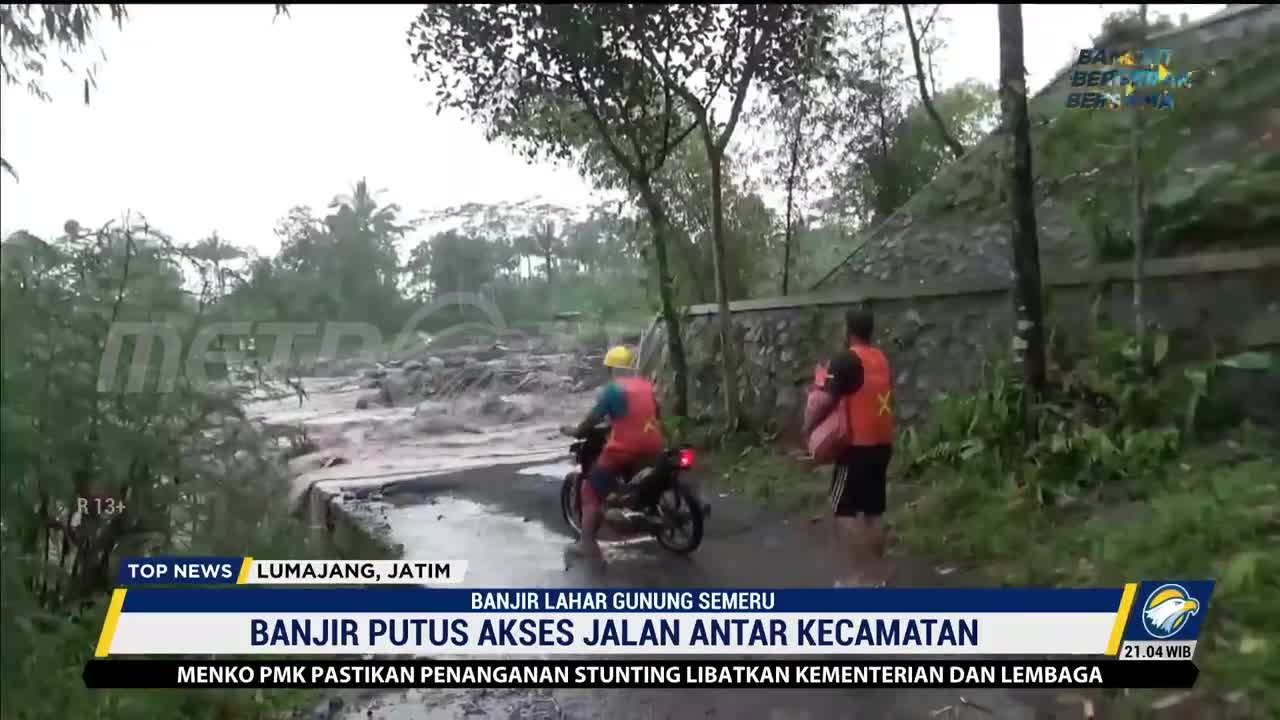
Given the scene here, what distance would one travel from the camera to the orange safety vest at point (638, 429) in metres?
5.03

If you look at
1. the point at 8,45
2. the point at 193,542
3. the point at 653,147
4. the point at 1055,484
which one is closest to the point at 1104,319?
the point at 1055,484

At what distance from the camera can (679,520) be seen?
5.27m

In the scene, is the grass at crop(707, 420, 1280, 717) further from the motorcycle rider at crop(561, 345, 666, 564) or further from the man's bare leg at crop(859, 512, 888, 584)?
the motorcycle rider at crop(561, 345, 666, 564)

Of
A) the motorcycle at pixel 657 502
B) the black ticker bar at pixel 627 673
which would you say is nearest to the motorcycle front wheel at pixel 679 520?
the motorcycle at pixel 657 502

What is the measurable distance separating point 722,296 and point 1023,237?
3.98 meters

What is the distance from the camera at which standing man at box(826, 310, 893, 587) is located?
→ 3.79m

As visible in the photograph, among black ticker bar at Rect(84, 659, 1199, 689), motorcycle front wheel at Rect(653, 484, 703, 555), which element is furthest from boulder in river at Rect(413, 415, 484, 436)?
black ticker bar at Rect(84, 659, 1199, 689)

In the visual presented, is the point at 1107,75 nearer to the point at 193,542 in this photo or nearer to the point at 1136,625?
the point at 1136,625

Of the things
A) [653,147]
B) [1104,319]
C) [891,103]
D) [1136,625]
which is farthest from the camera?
[653,147]

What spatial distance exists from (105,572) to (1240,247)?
5.96 metres

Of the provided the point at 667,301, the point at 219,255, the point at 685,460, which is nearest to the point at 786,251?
the point at 667,301

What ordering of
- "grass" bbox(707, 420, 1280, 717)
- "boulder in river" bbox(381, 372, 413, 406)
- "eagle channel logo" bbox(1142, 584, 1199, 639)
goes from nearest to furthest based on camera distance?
"eagle channel logo" bbox(1142, 584, 1199, 639) → "grass" bbox(707, 420, 1280, 717) → "boulder in river" bbox(381, 372, 413, 406)

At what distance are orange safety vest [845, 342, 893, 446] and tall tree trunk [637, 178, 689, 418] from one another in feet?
16.0

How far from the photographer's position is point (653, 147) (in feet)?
29.5
